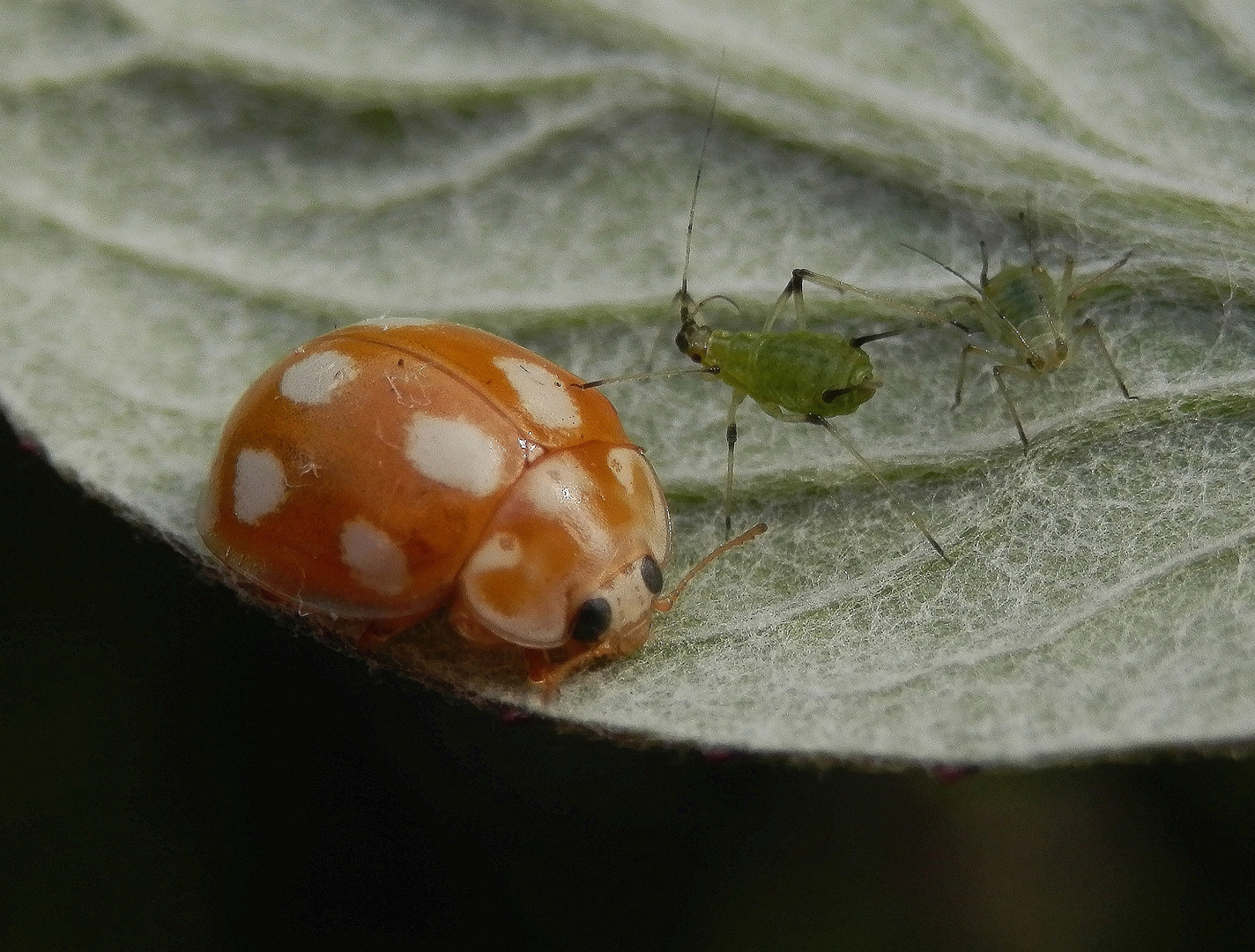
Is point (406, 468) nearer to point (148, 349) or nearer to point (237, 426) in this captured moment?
point (237, 426)

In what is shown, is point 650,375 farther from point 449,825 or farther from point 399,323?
point 449,825

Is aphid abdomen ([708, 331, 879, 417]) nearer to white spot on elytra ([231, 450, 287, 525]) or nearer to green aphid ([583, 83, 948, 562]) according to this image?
green aphid ([583, 83, 948, 562])

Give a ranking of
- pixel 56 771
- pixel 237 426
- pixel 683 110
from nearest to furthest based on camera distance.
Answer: pixel 237 426 → pixel 56 771 → pixel 683 110

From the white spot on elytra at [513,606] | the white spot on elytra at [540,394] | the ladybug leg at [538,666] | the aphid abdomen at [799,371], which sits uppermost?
the aphid abdomen at [799,371]

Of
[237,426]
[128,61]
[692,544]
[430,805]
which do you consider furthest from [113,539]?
[692,544]

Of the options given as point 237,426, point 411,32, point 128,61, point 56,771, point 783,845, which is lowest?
point 56,771

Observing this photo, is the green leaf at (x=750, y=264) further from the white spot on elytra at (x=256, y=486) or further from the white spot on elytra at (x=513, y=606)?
the white spot on elytra at (x=256, y=486)

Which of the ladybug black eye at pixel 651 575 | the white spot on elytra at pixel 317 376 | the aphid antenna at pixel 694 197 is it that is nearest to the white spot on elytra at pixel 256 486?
the white spot on elytra at pixel 317 376
